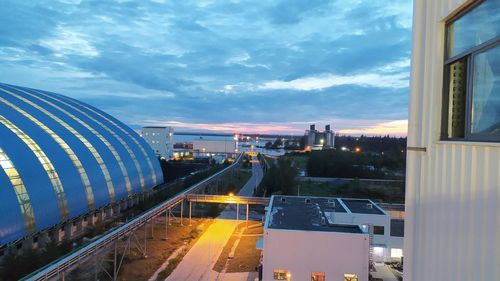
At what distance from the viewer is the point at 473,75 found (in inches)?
119

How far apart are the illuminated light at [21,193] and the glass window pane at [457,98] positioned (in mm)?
23427

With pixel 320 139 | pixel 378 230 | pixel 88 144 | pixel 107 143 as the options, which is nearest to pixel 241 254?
pixel 378 230

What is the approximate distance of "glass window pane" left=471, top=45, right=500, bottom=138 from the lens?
108 inches

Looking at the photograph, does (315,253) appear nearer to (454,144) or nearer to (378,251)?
(378,251)

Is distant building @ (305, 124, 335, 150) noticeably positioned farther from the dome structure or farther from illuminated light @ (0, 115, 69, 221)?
illuminated light @ (0, 115, 69, 221)

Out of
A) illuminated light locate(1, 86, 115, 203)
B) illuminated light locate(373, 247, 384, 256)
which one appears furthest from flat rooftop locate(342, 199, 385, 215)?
illuminated light locate(1, 86, 115, 203)

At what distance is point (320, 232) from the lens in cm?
1798

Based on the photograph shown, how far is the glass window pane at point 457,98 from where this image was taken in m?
3.23

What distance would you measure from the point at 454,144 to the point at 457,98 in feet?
1.49

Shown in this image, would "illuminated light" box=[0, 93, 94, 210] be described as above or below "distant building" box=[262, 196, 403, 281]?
above

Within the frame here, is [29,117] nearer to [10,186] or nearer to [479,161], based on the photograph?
[10,186]

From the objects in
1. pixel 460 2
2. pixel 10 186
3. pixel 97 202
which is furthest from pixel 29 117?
pixel 460 2

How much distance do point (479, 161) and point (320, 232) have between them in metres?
15.9

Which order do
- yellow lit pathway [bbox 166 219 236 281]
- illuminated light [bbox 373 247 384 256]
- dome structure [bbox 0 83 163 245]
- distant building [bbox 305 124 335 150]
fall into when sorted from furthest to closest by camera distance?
1. distant building [bbox 305 124 335 150]
2. illuminated light [bbox 373 247 384 256]
3. yellow lit pathway [bbox 166 219 236 281]
4. dome structure [bbox 0 83 163 245]
